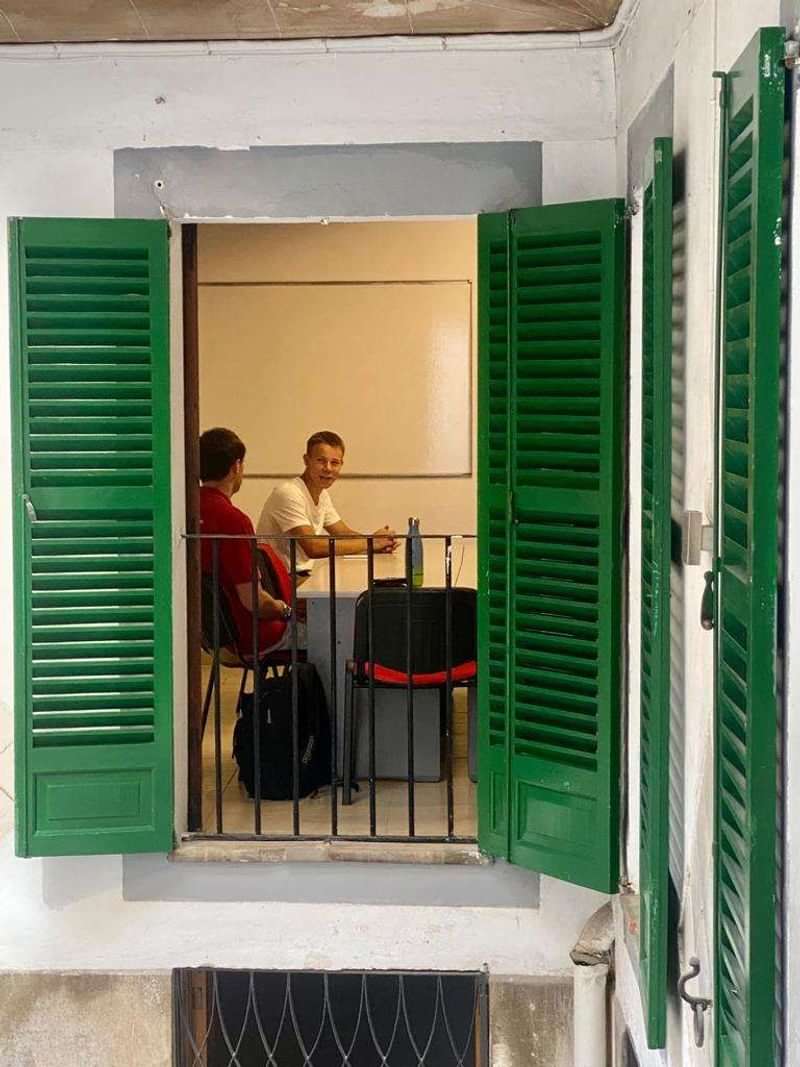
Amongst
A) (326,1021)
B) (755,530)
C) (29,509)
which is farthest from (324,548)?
(755,530)

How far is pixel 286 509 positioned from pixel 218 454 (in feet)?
2.73

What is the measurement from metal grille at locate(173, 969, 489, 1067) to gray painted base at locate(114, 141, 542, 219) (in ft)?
7.72

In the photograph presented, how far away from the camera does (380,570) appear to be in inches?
234

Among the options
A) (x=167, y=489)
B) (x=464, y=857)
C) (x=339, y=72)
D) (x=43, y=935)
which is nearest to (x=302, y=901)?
(x=464, y=857)

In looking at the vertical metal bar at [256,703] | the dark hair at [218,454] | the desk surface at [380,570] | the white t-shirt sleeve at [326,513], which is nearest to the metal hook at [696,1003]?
the vertical metal bar at [256,703]

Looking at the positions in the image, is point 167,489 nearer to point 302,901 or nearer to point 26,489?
point 26,489

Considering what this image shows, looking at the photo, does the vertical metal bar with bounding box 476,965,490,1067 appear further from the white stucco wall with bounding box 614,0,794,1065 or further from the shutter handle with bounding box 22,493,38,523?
the shutter handle with bounding box 22,493,38,523

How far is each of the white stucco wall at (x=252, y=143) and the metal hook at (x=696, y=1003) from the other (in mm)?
1563

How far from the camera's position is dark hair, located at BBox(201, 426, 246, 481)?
529 centimetres

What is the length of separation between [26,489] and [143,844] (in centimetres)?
112

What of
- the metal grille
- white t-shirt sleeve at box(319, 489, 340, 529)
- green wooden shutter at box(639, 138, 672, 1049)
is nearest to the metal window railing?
the metal grille

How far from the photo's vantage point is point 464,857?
4445 millimetres

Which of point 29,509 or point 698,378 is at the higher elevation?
point 698,378

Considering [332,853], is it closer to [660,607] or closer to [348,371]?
[660,607]
